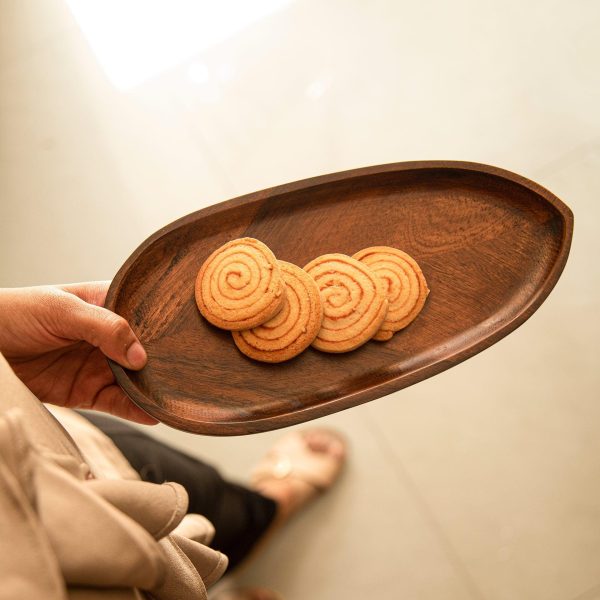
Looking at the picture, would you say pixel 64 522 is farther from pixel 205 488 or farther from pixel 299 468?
pixel 299 468

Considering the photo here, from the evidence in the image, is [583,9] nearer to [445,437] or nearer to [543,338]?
[543,338]

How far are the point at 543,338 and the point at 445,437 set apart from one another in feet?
1.31

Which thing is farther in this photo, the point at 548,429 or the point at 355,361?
the point at 548,429

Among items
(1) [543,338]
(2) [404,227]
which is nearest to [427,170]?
(2) [404,227]

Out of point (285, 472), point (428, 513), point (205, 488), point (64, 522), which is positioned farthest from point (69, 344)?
point (428, 513)

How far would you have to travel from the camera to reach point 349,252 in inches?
43.9

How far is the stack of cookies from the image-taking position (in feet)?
3.30

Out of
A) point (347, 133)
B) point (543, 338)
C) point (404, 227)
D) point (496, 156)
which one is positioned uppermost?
point (347, 133)

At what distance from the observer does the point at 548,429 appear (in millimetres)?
1580

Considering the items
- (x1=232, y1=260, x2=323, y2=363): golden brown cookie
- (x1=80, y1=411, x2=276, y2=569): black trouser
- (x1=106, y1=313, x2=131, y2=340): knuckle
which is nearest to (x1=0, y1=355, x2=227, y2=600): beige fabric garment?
(x1=106, y1=313, x2=131, y2=340): knuckle

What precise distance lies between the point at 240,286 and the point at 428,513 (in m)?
0.93

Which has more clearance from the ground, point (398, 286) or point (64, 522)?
point (64, 522)

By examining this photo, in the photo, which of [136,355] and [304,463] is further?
[304,463]

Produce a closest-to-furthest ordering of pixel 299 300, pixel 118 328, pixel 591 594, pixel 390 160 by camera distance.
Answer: pixel 118 328
pixel 299 300
pixel 591 594
pixel 390 160
